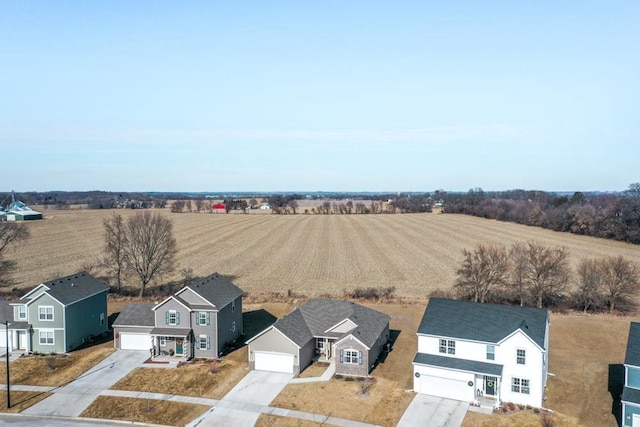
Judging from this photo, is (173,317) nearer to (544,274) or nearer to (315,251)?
(544,274)

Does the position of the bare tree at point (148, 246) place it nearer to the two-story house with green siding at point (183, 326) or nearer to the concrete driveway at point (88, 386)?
the two-story house with green siding at point (183, 326)

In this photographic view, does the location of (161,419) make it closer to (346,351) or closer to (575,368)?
(346,351)

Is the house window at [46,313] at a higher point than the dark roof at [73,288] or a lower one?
lower

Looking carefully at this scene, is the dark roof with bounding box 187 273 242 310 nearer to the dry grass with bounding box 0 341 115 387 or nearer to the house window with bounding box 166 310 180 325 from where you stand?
the house window with bounding box 166 310 180 325

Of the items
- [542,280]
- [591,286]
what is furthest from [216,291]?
[591,286]

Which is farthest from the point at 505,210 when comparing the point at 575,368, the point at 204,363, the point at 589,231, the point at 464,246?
the point at 204,363

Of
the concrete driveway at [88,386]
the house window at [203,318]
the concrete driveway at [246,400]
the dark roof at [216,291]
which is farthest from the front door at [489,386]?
the concrete driveway at [88,386]

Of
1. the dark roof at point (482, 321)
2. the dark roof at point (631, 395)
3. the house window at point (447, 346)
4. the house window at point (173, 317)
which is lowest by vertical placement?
the dark roof at point (631, 395)

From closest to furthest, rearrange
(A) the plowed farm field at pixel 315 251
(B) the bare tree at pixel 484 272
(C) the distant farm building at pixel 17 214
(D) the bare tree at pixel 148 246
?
(B) the bare tree at pixel 484 272 → (D) the bare tree at pixel 148 246 → (A) the plowed farm field at pixel 315 251 → (C) the distant farm building at pixel 17 214
